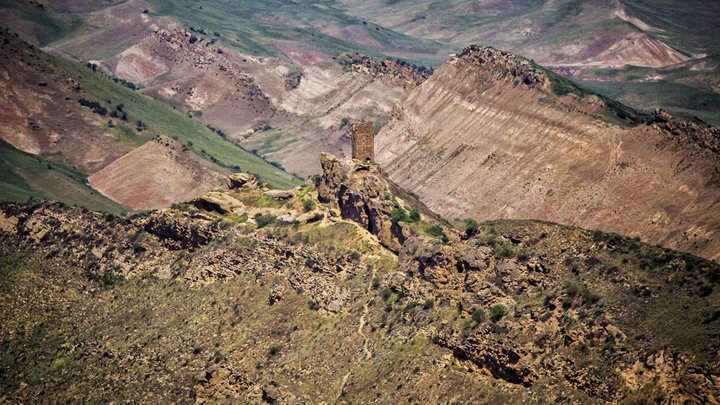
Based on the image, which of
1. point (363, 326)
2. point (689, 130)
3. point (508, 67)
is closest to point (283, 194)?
point (363, 326)

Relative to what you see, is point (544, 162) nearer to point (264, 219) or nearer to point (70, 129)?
point (264, 219)

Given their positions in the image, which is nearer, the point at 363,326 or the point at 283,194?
the point at 363,326

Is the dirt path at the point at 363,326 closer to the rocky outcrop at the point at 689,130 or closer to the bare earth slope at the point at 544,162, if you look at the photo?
the bare earth slope at the point at 544,162

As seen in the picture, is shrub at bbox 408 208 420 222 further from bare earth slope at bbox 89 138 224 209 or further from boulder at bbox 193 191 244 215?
bare earth slope at bbox 89 138 224 209

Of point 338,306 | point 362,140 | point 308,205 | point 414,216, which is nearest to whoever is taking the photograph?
point 338,306

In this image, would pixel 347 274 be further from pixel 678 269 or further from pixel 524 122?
pixel 524 122

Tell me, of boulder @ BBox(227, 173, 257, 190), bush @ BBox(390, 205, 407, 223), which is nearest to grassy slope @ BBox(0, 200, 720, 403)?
bush @ BBox(390, 205, 407, 223)
